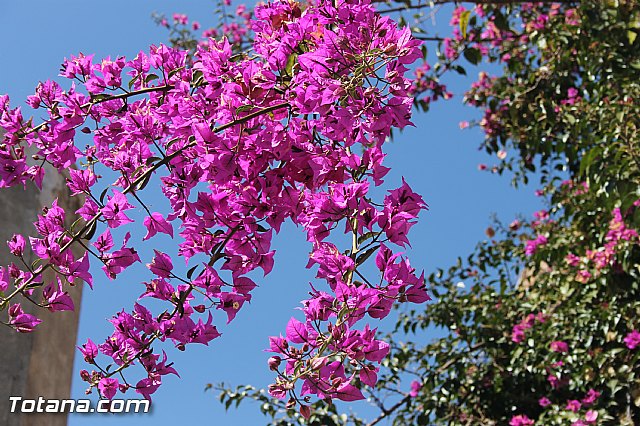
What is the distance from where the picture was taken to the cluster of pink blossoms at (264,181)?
96 centimetres

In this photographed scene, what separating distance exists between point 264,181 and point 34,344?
1.55m

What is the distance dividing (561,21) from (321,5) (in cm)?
311

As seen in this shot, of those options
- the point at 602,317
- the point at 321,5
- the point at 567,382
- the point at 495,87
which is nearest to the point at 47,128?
the point at 321,5

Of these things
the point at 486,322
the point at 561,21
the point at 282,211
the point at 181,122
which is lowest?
the point at 282,211

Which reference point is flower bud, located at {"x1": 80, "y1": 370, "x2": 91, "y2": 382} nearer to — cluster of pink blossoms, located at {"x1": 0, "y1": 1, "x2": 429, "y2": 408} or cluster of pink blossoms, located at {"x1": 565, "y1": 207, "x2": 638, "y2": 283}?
cluster of pink blossoms, located at {"x1": 0, "y1": 1, "x2": 429, "y2": 408}

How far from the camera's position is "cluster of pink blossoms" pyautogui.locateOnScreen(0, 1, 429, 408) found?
96 centimetres

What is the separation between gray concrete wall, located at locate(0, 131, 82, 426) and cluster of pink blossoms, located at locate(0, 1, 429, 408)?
3.75 feet

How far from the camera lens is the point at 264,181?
1.08 meters

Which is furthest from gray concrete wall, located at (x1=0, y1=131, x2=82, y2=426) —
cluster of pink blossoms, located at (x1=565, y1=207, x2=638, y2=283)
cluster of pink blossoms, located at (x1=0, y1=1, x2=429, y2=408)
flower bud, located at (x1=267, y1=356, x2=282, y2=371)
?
cluster of pink blossoms, located at (x1=565, y1=207, x2=638, y2=283)

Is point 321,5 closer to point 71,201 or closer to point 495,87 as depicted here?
point 71,201

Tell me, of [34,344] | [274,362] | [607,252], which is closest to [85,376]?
[274,362]

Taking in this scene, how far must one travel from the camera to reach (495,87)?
467 centimetres

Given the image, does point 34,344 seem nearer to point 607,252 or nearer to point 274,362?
point 274,362

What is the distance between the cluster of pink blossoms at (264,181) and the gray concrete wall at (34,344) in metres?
1.14
